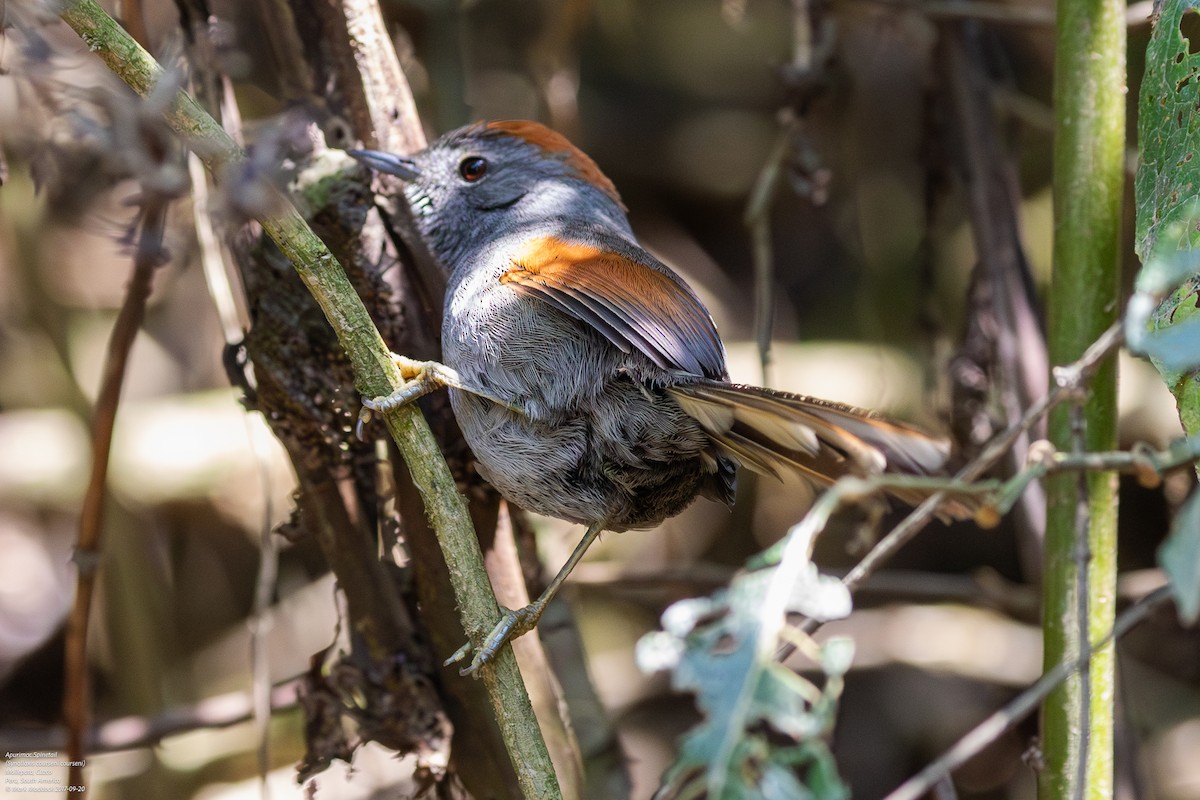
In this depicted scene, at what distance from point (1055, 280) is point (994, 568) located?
123 inches

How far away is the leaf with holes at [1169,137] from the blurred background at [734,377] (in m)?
0.90

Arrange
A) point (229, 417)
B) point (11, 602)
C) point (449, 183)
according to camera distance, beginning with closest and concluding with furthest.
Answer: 1. point (449, 183)
2. point (11, 602)
3. point (229, 417)

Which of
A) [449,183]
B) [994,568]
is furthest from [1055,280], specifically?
[994,568]

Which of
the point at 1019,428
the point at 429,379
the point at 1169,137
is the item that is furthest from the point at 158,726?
the point at 1169,137

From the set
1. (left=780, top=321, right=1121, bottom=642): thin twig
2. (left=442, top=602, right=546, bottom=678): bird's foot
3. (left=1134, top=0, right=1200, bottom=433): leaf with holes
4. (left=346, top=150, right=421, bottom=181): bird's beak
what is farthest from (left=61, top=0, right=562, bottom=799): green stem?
(left=1134, top=0, right=1200, bottom=433): leaf with holes

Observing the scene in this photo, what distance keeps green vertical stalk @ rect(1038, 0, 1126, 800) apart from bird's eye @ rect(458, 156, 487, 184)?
4.99 ft

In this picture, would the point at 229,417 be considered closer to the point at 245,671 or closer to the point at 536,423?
the point at 245,671

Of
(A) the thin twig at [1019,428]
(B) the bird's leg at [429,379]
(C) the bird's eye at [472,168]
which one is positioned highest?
(C) the bird's eye at [472,168]

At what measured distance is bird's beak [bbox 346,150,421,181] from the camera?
8.48 feet

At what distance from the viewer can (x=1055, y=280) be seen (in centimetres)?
252

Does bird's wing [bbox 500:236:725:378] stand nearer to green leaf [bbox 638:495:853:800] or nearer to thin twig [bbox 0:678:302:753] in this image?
green leaf [bbox 638:495:853:800]

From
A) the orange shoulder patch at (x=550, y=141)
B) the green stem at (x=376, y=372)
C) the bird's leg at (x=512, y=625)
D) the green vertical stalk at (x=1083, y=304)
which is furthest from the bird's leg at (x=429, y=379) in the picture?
the green vertical stalk at (x=1083, y=304)

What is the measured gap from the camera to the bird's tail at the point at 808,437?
1.74 m

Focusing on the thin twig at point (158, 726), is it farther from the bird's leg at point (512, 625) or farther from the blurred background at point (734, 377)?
the bird's leg at point (512, 625)
